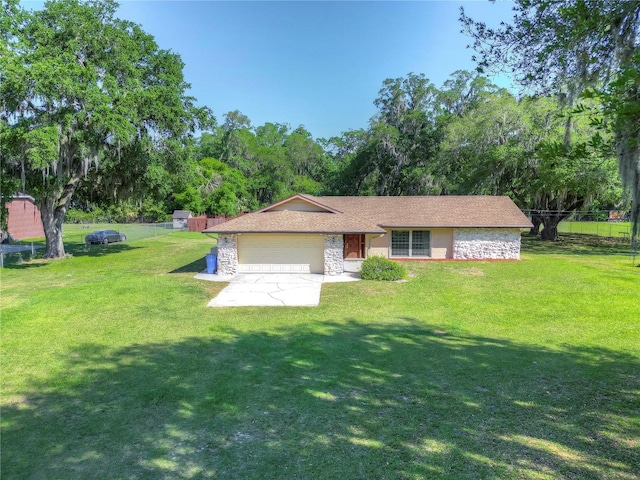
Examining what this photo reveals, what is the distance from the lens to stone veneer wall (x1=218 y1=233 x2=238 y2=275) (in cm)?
1631

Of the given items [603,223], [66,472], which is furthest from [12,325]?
[603,223]

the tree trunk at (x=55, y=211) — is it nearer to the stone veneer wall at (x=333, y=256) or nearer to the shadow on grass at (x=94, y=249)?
the shadow on grass at (x=94, y=249)

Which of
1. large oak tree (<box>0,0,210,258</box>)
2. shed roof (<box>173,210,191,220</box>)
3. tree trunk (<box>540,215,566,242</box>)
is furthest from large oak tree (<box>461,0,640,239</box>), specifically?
shed roof (<box>173,210,191,220</box>)

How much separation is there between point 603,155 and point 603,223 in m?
50.0

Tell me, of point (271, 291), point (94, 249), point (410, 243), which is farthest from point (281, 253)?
point (94, 249)

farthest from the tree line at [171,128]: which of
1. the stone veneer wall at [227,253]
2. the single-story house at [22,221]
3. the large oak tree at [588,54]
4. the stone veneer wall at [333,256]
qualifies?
the single-story house at [22,221]

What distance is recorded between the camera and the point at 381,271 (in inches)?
603

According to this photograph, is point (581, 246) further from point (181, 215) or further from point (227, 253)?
point (181, 215)

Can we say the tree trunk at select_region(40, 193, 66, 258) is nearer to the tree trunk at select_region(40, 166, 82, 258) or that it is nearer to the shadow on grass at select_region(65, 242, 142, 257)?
the tree trunk at select_region(40, 166, 82, 258)

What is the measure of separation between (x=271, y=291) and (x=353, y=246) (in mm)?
6512

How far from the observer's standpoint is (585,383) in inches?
247

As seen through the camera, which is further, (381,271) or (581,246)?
(581,246)

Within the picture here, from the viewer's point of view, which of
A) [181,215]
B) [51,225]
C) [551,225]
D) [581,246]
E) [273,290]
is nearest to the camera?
[273,290]

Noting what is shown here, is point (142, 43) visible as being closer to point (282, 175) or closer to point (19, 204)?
point (19, 204)
